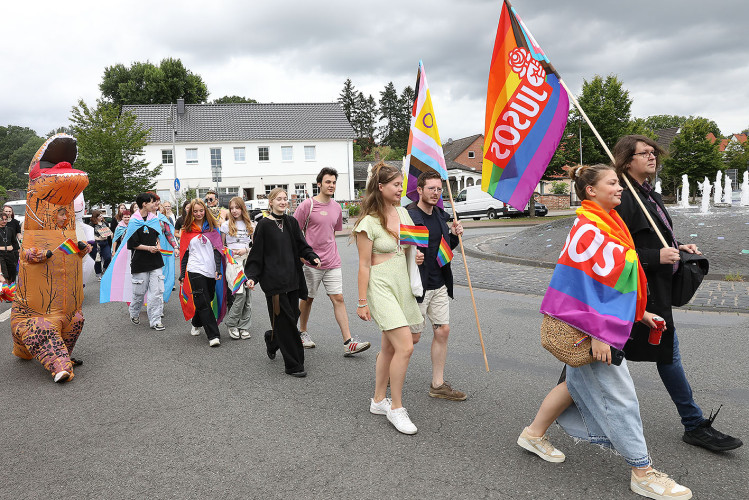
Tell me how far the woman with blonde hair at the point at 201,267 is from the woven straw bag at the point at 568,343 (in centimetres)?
458

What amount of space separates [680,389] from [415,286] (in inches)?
68.9

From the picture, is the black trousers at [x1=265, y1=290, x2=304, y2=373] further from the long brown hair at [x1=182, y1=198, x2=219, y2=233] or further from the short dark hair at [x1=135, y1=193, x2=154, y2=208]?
the short dark hair at [x1=135, y1=193, x2=154, y2=208]

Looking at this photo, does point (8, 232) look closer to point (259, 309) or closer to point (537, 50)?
point (259, 309)

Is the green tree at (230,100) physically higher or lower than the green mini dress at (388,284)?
higher

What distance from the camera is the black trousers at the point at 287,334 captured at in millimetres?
5262

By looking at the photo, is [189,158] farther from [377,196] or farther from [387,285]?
[387,285]

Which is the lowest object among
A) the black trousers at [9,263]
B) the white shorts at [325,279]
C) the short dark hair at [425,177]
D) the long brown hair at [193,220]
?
the black trousers at [9,263]

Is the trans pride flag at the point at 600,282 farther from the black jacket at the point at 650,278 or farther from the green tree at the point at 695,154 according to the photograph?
the green tree at the point at 695,154

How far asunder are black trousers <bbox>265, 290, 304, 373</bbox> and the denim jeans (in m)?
3.01

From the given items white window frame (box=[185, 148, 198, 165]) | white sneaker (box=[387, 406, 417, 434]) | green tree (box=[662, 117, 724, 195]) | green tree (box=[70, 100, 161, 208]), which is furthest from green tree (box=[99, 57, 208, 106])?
white sneaker (box=[387, 406, 417, 434])

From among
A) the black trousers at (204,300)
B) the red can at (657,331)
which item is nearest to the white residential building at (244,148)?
the black trousers at (204,300)

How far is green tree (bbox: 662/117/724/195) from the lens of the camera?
4488cm

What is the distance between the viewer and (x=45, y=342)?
5375 mm

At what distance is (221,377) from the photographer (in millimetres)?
5238
